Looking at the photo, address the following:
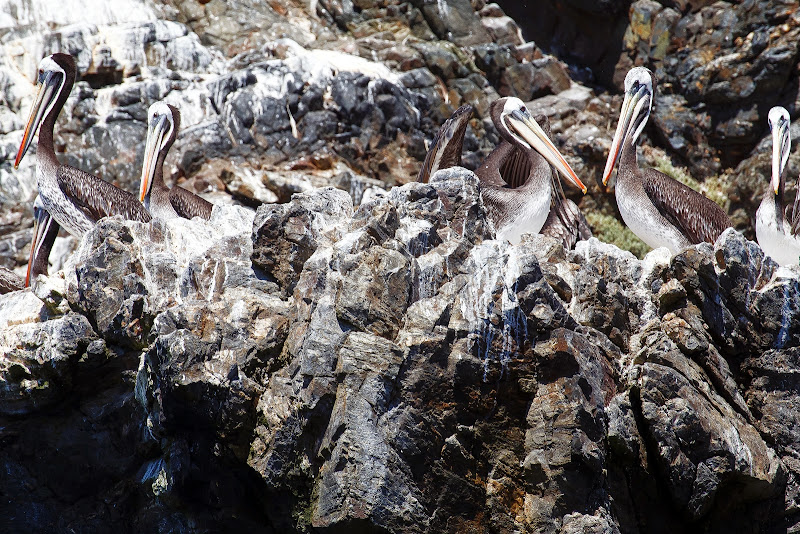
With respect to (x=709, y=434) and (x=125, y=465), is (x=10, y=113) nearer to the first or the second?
(x=125, y=465)

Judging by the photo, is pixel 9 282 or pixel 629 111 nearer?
pixel 629 111

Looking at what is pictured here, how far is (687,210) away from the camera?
6781 mm

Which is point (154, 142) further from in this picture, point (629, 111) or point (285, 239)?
point (629, 111)

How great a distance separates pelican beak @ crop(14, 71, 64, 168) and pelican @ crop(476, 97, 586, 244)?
16.5 feet

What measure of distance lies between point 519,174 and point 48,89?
5.39 m

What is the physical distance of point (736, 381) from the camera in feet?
17.0

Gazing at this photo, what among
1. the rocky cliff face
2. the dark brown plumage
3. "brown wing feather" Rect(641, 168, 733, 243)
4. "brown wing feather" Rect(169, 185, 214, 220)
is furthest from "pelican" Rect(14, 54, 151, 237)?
"brown wing feather" Rect(641, 168, 733, 243)

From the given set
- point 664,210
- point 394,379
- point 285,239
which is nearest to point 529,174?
point 664,210

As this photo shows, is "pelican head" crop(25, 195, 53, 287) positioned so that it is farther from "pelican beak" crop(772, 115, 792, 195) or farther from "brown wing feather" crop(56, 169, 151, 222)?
"pelican beak" crop(772, 115, 792, 195)

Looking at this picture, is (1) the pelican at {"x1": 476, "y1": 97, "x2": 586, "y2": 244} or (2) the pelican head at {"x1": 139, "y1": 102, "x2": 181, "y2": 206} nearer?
(1) the pelican at {"x1": 476, "y1": 97, "x2": 586, "y2": 244}

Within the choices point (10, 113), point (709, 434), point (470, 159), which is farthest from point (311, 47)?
point (709, 434)

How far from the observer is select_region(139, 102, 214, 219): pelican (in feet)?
28.0

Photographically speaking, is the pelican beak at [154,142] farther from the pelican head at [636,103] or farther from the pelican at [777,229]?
the pelican at [777,229]

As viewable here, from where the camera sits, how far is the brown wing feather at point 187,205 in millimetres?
8523
